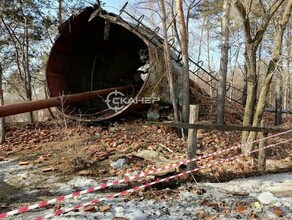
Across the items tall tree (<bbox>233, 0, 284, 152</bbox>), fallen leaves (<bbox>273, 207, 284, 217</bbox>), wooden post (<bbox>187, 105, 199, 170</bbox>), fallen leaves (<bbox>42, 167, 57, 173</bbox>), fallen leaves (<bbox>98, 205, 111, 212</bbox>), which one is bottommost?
fallen leaves (<bbox>273, 207, 284, 217</bbox>)

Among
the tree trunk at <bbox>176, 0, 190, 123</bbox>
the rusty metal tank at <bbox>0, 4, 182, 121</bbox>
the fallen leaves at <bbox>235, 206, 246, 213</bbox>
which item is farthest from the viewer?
the rusty metal tank at <bbox>0, 4, 182, 121</bbox>

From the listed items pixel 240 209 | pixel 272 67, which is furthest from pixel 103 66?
pixel 240 209

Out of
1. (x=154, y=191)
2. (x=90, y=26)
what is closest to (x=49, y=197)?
(x=154, y=191)

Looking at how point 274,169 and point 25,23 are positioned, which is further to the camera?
point 25,23

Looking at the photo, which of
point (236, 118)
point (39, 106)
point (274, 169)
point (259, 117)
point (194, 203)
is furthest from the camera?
point (236, 118)

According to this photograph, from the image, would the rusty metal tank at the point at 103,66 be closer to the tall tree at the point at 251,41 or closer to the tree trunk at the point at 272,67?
the tall tree at the point at 251,41

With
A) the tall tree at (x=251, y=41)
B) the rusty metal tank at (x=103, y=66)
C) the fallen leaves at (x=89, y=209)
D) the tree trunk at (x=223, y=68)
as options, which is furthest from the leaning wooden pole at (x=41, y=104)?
the tall tree at (x=251, y=41)

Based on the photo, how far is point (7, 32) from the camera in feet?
40.5

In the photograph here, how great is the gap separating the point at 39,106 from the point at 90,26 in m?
4.13

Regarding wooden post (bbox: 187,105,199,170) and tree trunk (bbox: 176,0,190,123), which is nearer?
wooden post (bbox: 187,105,199,170)

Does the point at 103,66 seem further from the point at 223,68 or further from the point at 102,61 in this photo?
the point at 223,68

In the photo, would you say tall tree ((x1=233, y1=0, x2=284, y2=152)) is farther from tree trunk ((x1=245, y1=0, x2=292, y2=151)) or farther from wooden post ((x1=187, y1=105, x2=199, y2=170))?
wooden post ((x1=187, y1=105, x2=199, y2=170))

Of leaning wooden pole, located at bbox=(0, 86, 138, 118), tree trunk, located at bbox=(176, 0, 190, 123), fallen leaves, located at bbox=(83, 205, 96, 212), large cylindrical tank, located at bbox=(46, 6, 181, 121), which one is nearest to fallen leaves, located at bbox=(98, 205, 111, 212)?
fallen leaves, located at bbox=(83, 205, 96, 212)

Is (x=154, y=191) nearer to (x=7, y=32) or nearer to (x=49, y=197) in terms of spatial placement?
(x=49, y=197)
